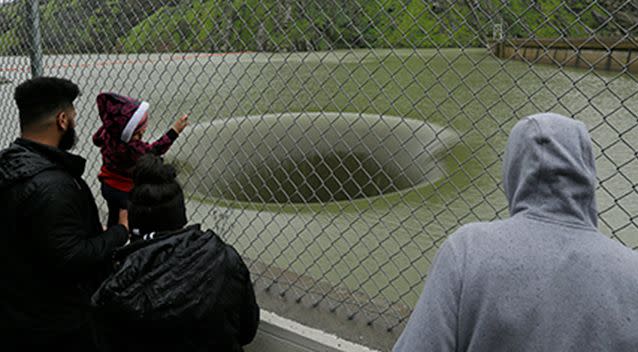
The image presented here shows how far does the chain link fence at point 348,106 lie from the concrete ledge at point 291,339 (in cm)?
7

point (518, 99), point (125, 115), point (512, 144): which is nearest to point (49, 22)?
point (125, 115)

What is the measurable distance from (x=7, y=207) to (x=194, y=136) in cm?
782

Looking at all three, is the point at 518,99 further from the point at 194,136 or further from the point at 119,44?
the point at 119,44

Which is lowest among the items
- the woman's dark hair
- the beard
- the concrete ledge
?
the concrete ledge

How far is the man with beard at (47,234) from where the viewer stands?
1718 mm

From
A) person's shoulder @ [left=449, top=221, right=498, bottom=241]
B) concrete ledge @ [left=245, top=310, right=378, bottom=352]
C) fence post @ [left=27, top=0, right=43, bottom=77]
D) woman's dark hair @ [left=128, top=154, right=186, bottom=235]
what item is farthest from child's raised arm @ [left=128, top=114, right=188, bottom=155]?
person's shoulder @ [left=449, top=221, right=498, bottom=241]

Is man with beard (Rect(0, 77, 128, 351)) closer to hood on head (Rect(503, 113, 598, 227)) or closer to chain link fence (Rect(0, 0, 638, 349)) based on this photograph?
chain link fence (Rect(0, 0, 638, 349))

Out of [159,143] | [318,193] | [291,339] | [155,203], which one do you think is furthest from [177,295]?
[318,193]

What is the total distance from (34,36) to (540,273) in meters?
3.23

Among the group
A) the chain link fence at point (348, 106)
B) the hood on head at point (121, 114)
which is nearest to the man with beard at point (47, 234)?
the hood on head at point (121, 114)

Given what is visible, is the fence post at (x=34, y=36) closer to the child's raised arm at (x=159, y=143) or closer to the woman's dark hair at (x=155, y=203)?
the child's raised arm at (x=159, y=143)

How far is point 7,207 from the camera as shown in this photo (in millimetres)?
1731

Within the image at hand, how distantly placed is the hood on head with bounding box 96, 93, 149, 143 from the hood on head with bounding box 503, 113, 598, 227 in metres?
1.92

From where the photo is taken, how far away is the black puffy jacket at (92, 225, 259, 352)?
159 cm
